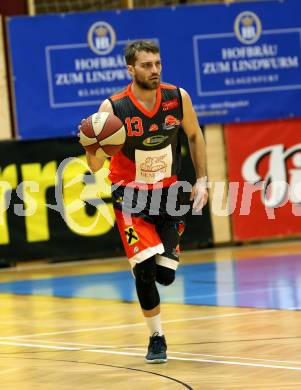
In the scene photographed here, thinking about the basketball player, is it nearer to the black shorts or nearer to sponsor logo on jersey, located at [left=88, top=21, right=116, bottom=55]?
the black shorts

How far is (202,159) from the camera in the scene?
27.7ft

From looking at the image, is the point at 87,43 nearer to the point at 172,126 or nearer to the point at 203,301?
the point at 203,301

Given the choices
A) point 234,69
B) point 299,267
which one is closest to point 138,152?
point 299,267

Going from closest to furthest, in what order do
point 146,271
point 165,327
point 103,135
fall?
point 103,135 < point 146,271 < point 165,327

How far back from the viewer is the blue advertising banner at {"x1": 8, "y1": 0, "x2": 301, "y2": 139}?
55.4ft

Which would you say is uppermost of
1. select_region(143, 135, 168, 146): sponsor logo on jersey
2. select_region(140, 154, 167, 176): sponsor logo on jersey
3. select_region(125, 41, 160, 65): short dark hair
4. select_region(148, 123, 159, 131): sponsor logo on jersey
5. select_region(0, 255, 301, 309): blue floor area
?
select_region(125, 41, 160, 65): short dark hair

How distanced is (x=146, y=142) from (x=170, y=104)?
0.37 metres

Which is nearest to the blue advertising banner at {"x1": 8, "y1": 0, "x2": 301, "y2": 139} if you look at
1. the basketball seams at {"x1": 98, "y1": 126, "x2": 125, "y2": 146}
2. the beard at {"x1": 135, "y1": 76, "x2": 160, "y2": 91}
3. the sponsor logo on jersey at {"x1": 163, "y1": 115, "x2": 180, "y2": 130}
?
the sponsor logo on jersey at {"x1": 163, "y1": 115, "x2": 180, "y2": 130}

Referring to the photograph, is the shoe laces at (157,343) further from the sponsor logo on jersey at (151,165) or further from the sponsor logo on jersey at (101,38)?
the sponsor logo on jersey at (101,38)

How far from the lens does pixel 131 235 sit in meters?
8.08

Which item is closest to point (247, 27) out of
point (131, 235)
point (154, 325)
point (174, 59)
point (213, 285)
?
point (174, 59)

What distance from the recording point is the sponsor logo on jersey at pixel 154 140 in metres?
8.23

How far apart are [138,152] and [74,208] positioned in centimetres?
857

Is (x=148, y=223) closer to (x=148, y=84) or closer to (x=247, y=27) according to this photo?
(x=148, y=84)
